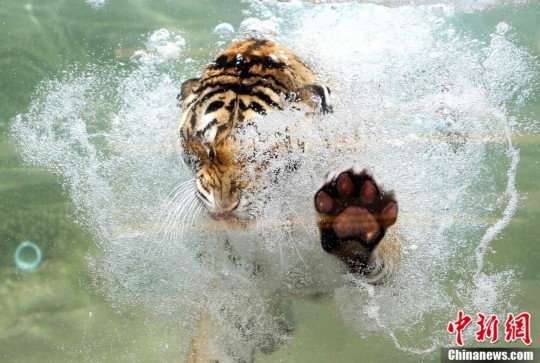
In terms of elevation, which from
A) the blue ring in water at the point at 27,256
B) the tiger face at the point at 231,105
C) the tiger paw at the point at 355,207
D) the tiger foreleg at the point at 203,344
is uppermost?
the tiger face at the point at 231,105

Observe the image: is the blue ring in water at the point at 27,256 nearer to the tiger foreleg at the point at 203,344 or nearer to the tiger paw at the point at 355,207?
the tiger foreleg at the point at 203,344

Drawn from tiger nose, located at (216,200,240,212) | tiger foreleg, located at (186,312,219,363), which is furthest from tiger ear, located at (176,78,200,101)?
tiger foreleg, located at (186,312,219,363)

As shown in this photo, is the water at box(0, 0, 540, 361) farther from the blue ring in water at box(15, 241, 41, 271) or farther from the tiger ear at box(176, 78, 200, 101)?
the tiger ear at box(176, 78, 200, 101)

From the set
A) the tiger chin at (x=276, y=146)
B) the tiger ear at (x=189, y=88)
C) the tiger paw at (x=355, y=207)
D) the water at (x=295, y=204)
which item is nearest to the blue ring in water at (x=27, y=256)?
the water at (x=295, y=204)

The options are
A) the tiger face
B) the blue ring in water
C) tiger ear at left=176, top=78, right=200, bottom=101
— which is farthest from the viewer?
the blue ring in water

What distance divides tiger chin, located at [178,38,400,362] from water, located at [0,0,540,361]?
11.6 inches

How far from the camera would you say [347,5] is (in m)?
2.46

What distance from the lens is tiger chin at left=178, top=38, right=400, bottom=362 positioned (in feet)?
5.50

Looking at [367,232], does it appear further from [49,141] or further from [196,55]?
[49,141]

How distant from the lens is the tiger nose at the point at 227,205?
6.05 ft

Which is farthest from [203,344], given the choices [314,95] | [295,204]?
[314,95]

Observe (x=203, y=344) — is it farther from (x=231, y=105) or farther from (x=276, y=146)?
(x=231, y=105)

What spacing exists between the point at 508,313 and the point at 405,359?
19.1 inches

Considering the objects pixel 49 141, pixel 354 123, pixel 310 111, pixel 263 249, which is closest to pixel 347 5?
pixel 354 123
